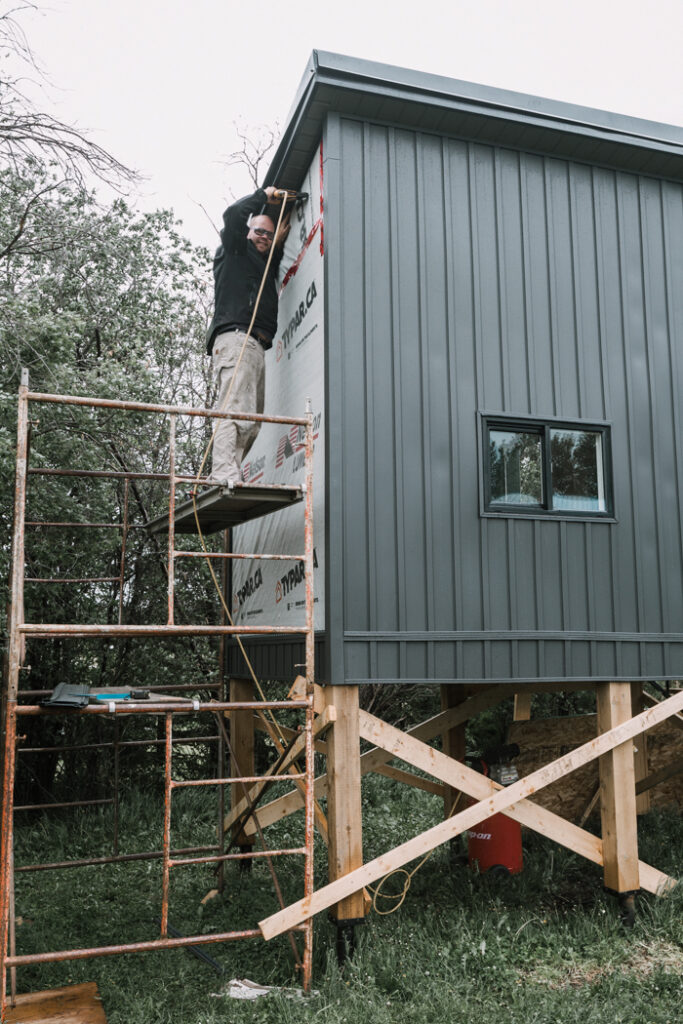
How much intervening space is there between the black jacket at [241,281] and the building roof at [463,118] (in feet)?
1.86

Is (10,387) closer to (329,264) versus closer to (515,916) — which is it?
(329,264)

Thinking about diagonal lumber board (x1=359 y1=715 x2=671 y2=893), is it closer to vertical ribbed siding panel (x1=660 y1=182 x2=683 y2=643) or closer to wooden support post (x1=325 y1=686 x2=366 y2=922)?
wooden support post (x1=325 y1=686 x2=366 y2=922)

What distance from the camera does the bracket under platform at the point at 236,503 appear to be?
20.9ft

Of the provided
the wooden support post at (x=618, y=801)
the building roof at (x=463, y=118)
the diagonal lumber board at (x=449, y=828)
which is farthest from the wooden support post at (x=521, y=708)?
the building roof at (x=463, y=118)

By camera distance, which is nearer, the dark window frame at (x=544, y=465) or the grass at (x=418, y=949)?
the grass at (x=418, y=949)

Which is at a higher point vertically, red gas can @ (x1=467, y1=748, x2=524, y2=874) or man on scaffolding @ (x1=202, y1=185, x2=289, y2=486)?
man on scaffolding @ (x1=202, y1=185, x2=289, y2=486)

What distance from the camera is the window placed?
7262mm

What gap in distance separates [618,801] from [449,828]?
5.12 feet

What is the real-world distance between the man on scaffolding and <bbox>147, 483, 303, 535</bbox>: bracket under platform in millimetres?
452

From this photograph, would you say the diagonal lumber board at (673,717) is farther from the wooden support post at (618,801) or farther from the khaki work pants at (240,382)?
the khaki work pants at (240,382)

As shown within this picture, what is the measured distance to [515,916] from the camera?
23.8 feet

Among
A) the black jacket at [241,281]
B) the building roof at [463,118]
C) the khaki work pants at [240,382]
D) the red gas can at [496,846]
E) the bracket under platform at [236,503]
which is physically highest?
the building roof at [463,118]

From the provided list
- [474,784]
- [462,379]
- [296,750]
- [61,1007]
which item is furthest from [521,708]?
[61,1007]

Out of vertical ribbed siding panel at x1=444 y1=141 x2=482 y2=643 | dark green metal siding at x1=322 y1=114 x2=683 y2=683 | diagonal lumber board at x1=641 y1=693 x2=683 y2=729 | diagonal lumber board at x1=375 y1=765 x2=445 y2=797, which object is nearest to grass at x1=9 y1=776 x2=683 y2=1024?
diagonal lumber board at x1=375 y1=765 x2=445 y2=797
